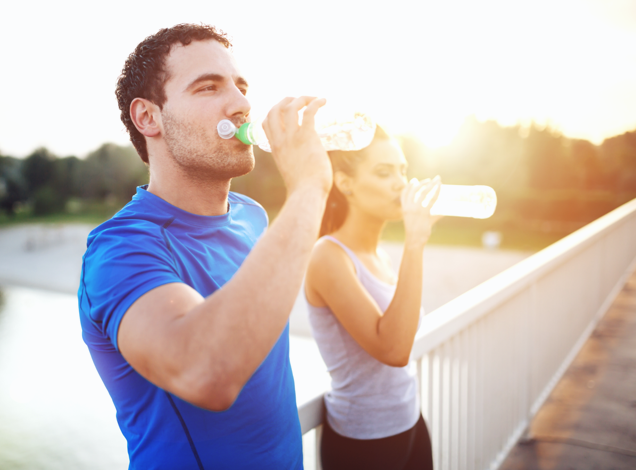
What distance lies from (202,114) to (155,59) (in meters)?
0.20

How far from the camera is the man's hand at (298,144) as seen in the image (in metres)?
0.84

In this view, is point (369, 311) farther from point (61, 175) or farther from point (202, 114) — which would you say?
point (61, 175)

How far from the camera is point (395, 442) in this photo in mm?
1479

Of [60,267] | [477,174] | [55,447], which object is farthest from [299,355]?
[477,174]

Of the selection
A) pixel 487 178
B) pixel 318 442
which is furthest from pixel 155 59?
pixel 487 178

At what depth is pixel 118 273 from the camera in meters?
0.74

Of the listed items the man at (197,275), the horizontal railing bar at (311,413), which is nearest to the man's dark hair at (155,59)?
the man at (197,275)

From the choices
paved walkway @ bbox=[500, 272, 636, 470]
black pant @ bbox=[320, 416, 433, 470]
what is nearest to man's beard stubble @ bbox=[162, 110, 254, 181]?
black pant @ bbox=[320, 416, 433, 470]

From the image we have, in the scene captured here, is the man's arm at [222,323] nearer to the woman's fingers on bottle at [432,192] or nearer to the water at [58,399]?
the woman's fingers on bottle at [432,192]

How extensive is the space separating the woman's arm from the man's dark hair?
2.16ft

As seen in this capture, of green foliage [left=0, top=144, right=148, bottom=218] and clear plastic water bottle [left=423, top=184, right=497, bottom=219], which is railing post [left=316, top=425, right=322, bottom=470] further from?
green foliage [left=0, top=144, right=148, bottom=218]

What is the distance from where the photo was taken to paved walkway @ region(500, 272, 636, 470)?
2688 millimetres

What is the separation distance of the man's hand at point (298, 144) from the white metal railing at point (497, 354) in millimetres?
838

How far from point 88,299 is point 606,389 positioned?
3.93m
